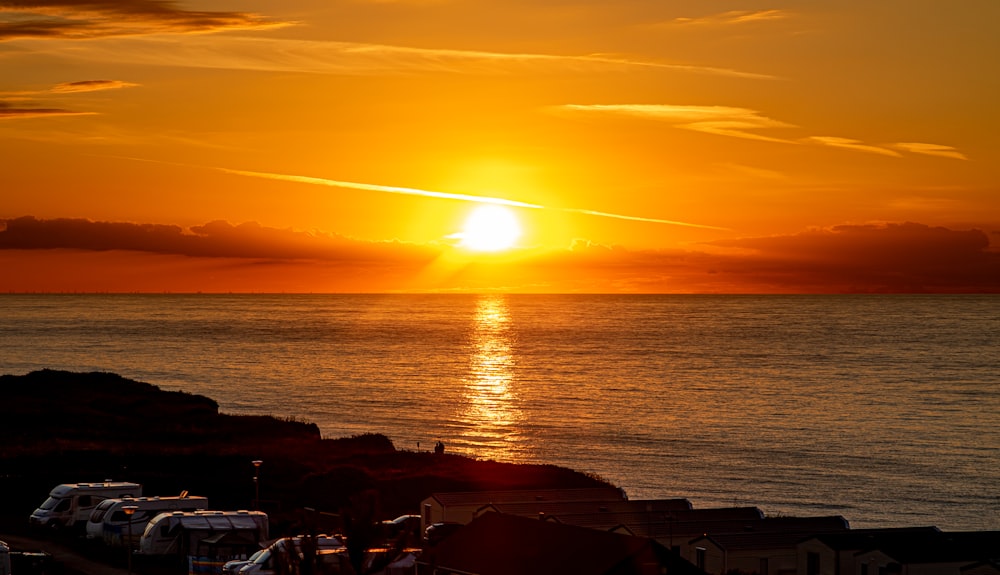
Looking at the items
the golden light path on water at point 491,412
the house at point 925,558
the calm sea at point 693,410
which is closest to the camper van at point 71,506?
the house at point 925,558

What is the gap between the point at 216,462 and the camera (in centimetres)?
5769

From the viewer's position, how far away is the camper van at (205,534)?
3350 cm

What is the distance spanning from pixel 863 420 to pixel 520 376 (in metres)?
58.2

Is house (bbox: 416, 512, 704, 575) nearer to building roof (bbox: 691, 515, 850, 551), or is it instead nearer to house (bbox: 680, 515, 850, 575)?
house (bbox: 680, 515, 850, 575)

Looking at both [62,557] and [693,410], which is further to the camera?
[693,410]

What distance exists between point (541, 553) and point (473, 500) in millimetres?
13873

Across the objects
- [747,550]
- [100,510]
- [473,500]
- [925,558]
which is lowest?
[100,510]

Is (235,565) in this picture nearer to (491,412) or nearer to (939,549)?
(939,549)

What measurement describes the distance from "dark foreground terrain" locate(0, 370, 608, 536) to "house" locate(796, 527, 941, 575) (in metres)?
13.7

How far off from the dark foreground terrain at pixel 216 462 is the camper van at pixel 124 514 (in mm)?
3214

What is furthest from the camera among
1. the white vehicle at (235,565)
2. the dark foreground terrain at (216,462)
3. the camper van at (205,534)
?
the dark foreground terrain at (216,462)

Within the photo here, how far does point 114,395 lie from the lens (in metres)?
95.8

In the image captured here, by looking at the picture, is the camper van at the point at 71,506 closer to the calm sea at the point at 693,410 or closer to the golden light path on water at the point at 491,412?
the calm sea at the point at 693,410

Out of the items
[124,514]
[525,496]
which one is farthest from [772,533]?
[124,514]
